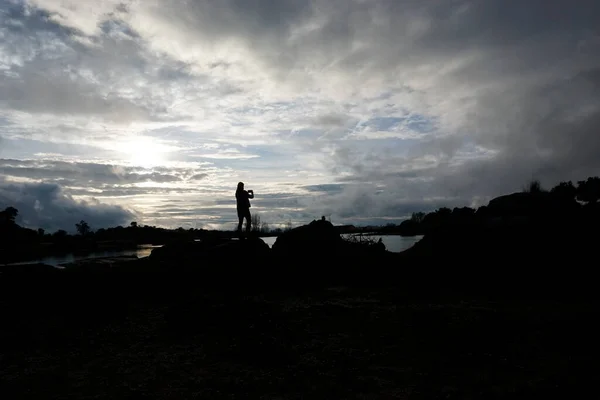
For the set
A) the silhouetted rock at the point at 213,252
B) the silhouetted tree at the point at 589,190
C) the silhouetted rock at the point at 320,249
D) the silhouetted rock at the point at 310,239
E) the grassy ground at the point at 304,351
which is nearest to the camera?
the grassy ground at the point at 304,351

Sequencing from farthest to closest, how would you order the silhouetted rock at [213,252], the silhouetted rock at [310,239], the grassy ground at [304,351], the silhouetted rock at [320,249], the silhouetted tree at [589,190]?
the silhouetted tree at [589,190] → the silhouetted rock at [310,239] → the silhouetted rock at [320,249] → the silhouetted rock at [213,252] → the grassy ground at [304,351]

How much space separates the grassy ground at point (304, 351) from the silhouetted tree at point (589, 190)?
29.6m

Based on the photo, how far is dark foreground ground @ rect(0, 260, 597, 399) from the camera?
5.75 metres

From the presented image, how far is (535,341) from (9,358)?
1091 centimetres

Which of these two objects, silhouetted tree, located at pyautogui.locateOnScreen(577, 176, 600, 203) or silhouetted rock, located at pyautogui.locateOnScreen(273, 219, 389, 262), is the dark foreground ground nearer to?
silhouetted rock, located at pyautogui.locateOnScreen(273, 219, 389, 262)

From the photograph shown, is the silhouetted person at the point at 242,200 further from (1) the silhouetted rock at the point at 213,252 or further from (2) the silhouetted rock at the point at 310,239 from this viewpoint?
(2) the silhouetted rock at the point at 310,239

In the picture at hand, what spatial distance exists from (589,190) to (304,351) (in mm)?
38772

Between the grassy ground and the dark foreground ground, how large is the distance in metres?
0.03

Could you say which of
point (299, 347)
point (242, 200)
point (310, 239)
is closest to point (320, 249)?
point (310, 239)

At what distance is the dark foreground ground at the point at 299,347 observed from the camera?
575cm

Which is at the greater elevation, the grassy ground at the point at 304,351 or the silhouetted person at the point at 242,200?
the silhouetted person at the point at 242,200

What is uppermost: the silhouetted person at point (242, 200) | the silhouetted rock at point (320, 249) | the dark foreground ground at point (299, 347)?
the silhouetted person at point (242, 200)

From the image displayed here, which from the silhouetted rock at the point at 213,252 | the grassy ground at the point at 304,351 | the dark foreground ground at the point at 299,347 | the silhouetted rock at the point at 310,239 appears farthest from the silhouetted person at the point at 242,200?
the grassy ground at the point at 304,351

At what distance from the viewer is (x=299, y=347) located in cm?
774
